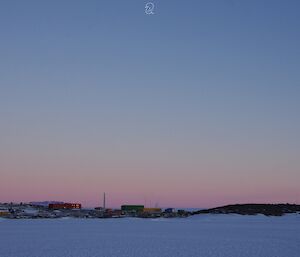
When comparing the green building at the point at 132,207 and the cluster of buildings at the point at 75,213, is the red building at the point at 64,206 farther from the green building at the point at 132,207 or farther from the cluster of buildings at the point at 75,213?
the green building at the point at 132,207

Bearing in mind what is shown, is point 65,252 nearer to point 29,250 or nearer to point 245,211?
point 29,250

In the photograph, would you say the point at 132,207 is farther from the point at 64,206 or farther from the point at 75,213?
the point at 75,213

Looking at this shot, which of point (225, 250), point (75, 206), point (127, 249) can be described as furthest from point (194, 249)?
point (75, 206)

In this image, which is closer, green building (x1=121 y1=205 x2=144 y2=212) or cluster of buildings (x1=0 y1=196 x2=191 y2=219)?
cluster of buildings (x1=0 y1=196 x2=191 y2=219)

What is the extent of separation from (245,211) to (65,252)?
110362 mm

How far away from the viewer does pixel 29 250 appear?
3875 cm

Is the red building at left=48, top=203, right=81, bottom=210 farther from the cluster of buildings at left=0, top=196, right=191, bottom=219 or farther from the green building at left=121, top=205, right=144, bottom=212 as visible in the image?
the green building at left=121, top=205, right=144, bottom=212

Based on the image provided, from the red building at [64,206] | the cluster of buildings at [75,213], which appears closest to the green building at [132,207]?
the cluster of buildings at [75,213]

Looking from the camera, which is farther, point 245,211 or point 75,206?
point 75,206

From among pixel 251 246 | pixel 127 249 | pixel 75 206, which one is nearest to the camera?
pixel 127 249

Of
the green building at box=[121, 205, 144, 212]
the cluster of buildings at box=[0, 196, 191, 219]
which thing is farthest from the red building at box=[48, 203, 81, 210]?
the green building at box=[121, 205, 144, 212]

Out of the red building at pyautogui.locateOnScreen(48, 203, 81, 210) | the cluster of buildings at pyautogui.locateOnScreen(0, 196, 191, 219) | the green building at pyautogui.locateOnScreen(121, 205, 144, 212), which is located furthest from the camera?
the green building at pyautogui.locateOnScreen(121, 205, 144, 212)

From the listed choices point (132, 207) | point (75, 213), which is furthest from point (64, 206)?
point (75, 213)

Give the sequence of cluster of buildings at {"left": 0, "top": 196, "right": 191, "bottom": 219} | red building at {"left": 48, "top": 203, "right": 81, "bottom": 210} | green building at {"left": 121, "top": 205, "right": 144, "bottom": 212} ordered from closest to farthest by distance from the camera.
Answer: cluster of buildings at {"left": 0, "top": 196, "right": 191, "bottom": 219} → red building at {"left": 48, "top": 203, "right": 81, "bottom": 210} → green building at {"left": 121, "top": 205, "right": 144, "bottom": 212}
